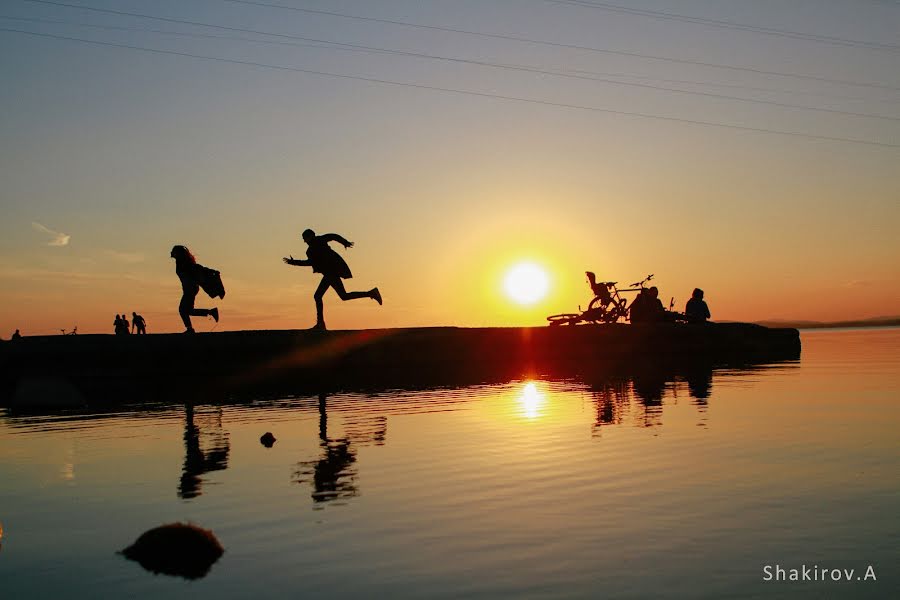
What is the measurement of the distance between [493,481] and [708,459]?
314cm

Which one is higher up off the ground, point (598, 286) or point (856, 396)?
point (598, 286)

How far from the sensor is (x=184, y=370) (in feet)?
90.7

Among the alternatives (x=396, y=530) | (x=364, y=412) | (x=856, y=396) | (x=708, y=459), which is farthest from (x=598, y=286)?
(x=396, y=530)

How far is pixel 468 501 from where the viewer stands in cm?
898

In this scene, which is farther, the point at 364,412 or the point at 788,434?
the point at 364,412

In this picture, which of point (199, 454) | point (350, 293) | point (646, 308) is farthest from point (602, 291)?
point (199, 454)

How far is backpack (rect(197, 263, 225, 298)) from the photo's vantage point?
2552cm

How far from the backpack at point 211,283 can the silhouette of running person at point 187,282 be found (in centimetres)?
24

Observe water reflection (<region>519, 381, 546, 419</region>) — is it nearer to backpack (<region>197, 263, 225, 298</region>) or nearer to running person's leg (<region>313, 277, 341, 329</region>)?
running person's leg (<region>313, 277, 341, 329</region>)

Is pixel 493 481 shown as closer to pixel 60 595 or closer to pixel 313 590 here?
pixel 313 590

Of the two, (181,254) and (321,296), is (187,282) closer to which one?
(181,254)

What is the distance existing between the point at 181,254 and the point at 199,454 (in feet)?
44.2

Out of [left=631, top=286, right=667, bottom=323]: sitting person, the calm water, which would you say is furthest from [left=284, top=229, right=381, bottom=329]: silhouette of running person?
[left=631, top=286, right=667, bottom=323]: sitting person

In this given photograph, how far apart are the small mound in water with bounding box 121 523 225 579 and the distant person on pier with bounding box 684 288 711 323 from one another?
3426 centimetres
